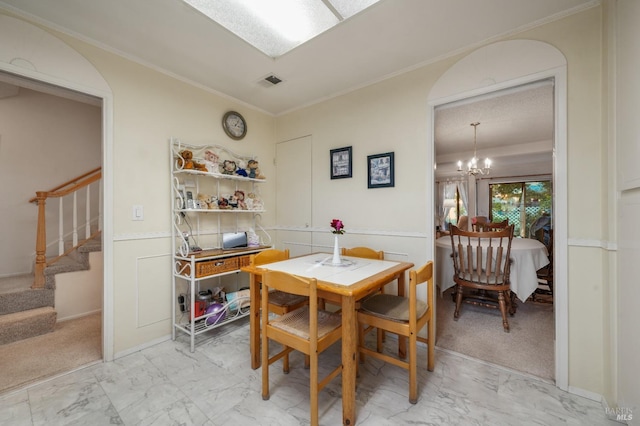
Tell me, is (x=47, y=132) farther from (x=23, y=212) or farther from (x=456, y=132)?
(x=456, y=132)

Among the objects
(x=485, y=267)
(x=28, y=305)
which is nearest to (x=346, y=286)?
(x=485, y=267)

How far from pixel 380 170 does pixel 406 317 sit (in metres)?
1.43

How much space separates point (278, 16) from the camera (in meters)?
1.78

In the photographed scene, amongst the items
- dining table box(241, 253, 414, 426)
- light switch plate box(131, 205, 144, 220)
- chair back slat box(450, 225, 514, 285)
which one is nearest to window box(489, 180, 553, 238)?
chair back slat box(450, 225, 514, 285)

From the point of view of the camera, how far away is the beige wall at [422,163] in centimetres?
170

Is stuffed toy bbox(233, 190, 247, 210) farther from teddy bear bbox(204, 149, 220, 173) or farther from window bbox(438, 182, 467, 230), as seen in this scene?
window bbox(438, 182, 467, 230)

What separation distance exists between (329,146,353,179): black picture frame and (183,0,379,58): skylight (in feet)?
3.69

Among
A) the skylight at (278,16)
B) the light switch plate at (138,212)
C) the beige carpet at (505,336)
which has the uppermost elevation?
the skylight at (278,16)

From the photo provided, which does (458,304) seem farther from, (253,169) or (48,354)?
(48,354)

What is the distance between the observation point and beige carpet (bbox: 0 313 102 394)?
75.5 inches

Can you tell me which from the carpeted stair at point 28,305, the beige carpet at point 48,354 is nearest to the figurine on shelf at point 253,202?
the beige carpet at point 48,354
